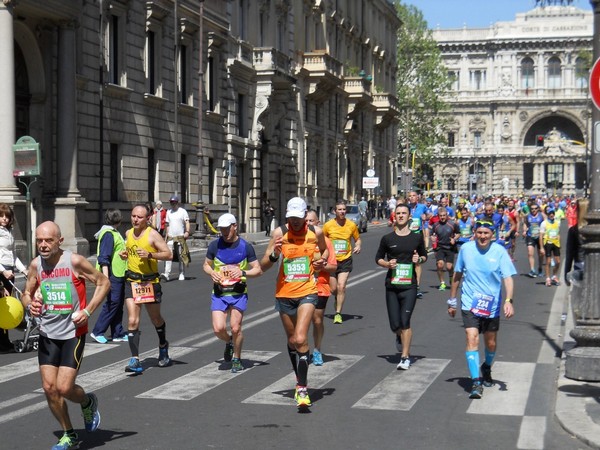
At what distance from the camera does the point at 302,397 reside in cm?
943

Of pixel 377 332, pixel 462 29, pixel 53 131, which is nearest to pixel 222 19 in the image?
pixel 53 131

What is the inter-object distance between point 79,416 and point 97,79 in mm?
22675

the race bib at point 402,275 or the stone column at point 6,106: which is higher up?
the stone column at point 6,106

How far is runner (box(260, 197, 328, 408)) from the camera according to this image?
9.98 meters

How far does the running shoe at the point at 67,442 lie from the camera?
7734mm

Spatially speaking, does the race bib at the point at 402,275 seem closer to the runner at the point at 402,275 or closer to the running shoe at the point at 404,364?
the runner at the point at 402,275

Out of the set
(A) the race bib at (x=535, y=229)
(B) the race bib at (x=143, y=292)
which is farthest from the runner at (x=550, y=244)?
(B) the race bib at (x=143, y=292)

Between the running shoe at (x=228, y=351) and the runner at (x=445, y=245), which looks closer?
the running shoe at (x=228, y=351)

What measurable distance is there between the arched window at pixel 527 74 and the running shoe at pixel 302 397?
127767 millimetres

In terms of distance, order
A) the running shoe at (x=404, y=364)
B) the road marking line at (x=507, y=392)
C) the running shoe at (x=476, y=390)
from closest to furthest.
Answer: the road marking line at (x=507, y=392), the running shoe at (x=476, y=390), the running shoe at (x=404, y=364)

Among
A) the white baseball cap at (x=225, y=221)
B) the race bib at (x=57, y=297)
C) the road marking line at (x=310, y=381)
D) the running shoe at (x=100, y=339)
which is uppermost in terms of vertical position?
the white baseball cap at (x=225, y=221)

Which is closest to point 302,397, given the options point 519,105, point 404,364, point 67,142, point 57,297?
point 57,297

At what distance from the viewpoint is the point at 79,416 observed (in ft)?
30.9

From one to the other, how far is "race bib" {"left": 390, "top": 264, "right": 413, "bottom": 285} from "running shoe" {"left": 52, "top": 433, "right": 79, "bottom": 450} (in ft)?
17.3
